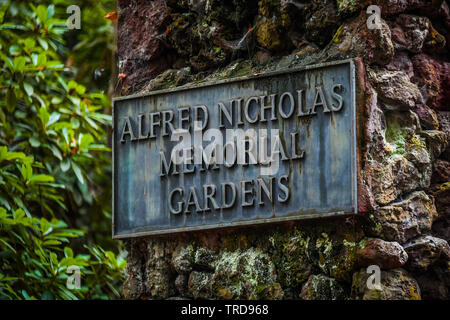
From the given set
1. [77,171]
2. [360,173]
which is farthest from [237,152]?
[77,171]

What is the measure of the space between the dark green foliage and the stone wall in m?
1.82

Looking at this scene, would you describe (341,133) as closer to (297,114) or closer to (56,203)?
(297,114)

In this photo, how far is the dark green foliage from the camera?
21.1ft

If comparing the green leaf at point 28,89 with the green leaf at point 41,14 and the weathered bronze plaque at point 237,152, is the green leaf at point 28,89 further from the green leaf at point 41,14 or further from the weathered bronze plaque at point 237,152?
the weathered bronze plaque at point 237,152

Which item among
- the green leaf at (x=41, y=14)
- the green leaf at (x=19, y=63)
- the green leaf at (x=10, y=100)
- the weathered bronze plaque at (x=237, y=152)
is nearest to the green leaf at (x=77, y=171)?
the green leaf at (x=10, y=100)

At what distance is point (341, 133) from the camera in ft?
13.5

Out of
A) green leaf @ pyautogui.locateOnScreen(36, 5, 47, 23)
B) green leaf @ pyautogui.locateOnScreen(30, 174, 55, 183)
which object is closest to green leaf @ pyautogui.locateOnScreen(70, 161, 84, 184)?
green leaf @ pyautogui.locateOnScreen(30, 174, 55, 183)

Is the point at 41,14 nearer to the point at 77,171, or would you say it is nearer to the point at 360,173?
the point at 77,171

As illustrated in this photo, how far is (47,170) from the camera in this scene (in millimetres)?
7062

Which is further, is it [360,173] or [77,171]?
[77,171]

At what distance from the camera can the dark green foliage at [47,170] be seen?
6426 mm

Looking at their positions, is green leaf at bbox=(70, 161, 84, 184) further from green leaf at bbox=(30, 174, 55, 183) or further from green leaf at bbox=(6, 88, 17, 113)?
green leaf at bbox=(6, 88, 17, 113)

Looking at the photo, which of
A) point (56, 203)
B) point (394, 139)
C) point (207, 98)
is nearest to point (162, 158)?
point (207, 98)

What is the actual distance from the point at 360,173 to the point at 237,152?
646 mm
